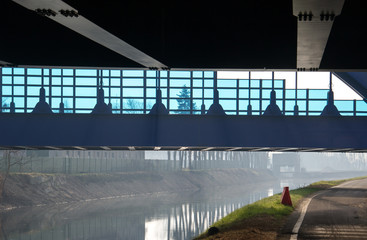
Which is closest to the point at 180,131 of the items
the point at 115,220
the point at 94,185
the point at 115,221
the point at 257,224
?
the point at 257,224

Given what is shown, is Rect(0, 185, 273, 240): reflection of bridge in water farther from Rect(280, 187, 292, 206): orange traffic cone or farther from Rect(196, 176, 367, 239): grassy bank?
Rect(196, 176, 367, 239): grassy bank

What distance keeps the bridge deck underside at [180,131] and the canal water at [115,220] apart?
69.8 ft

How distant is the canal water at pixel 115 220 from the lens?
52.5m

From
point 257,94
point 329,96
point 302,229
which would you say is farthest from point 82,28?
point 257,94

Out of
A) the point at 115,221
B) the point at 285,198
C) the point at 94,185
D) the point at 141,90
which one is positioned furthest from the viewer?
the point at 94,185

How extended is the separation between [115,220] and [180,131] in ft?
111

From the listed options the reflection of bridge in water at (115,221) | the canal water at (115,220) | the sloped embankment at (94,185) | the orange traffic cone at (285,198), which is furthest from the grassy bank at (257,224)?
the sloped embankment at (94,185)

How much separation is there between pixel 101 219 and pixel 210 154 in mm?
90430

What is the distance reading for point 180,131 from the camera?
31.7m

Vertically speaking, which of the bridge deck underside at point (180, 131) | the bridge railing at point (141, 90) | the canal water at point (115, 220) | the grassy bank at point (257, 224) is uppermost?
the bridge railing at point (141, 90)

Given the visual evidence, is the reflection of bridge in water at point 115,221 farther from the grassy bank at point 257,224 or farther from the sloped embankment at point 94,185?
the grassy bank at point 257,224

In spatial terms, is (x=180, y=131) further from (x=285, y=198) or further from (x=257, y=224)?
(x=257, y=224)

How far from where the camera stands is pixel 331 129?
32406 mm

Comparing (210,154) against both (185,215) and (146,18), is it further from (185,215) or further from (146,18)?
(146,18)
